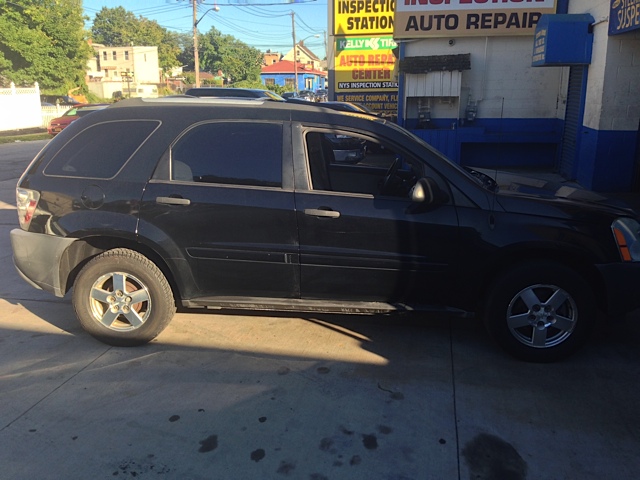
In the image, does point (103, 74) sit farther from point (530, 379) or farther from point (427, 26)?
point (530, 379)

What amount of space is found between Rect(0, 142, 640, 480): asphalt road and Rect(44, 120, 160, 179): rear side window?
137 centimetres

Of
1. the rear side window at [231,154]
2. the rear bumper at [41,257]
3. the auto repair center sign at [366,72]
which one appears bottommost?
the rear bumper at [41,257]

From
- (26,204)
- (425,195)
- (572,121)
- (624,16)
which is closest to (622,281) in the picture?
(425,195)

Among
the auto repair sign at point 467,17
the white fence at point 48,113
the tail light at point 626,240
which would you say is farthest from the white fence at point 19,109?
the tail light at point 626,240

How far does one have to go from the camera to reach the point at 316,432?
329cm

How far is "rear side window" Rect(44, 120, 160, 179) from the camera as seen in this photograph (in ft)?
14.2

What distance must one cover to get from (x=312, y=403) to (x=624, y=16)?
8.38 m

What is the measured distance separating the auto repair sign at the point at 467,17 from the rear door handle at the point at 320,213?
36.1 ft

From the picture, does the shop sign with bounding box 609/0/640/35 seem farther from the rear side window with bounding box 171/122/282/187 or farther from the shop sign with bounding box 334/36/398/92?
the shop sign with bounding box 334/36/398/92

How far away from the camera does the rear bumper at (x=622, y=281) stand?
156 inches

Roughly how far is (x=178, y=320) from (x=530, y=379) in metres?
2.94

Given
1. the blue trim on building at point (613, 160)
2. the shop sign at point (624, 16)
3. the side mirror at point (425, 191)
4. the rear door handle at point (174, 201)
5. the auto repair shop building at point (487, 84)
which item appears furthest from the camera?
the auto repair shop building at point (487, 84)

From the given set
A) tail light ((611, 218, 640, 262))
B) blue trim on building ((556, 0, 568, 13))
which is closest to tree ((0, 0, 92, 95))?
blue trim on building ((556, 0, 568, 13))

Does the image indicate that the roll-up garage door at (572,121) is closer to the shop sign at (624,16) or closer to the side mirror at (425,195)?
the shop sign at (624,16)
